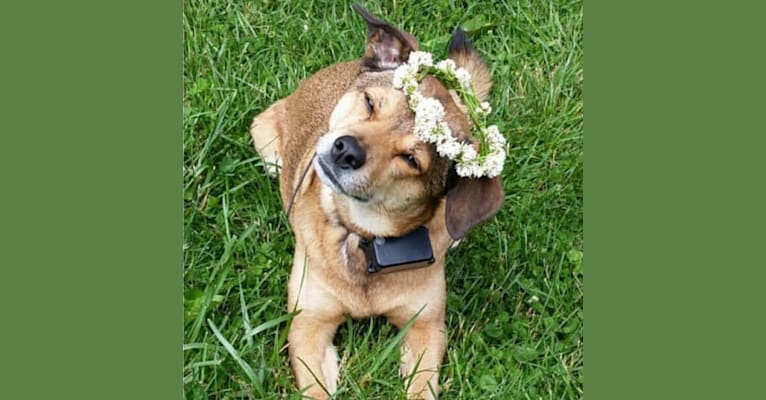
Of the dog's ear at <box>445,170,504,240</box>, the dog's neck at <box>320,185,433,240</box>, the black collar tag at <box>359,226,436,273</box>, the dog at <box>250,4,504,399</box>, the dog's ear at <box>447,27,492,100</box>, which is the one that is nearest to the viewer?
the dog at <box>250,4,504,399</box>

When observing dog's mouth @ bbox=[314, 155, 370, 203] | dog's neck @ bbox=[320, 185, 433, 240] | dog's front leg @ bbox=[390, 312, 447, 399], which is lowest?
dog's front leg @ bbox=[390, 312, 447, 399]

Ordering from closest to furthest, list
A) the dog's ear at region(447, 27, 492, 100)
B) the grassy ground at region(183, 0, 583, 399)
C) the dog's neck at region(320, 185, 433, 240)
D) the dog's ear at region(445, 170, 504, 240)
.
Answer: the dog's ear at region(445, 170, 504, 240), the dog's neck at region(320, 185, 433, 240), the grassy ground at region(183, 0, 583, 399), the dog's ear at region(447, 27, 492, 100)

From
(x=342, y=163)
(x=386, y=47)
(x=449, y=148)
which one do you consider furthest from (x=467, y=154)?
(x=386, y=47)

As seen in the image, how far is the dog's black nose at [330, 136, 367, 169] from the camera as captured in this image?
135 inches

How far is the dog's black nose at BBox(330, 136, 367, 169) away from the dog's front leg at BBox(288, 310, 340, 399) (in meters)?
1.02

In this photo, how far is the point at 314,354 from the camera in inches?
165

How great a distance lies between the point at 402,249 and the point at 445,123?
743 mm

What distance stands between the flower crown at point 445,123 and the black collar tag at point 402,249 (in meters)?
0.51

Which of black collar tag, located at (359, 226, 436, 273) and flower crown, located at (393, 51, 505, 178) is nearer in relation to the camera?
flower crown, located at (393, 51, 505, 178)

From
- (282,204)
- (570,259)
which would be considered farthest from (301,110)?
(570,259)

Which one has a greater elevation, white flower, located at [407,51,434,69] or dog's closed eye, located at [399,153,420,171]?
white flower, located at [407,51,434,69]

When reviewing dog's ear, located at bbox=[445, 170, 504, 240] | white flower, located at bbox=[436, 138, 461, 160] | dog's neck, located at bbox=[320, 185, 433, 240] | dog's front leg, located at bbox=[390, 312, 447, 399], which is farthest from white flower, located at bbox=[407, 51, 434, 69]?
dog's front leg, located at bbox=[390, 312, 447, 399]

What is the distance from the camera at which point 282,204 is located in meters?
4.88

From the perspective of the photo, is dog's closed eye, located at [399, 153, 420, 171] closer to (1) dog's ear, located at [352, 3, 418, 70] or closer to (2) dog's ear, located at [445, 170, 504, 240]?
(2) dog's ear, located at [445, 170, 504, 240]
